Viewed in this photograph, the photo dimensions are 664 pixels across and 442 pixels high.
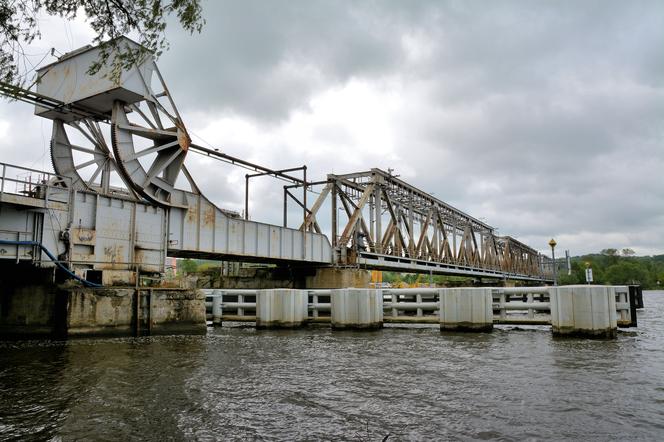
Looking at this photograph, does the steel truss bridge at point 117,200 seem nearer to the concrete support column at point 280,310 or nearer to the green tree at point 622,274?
the concrete support column at point 280,310

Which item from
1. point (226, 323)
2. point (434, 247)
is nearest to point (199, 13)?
point (226, 323)

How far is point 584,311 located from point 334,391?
455 inches

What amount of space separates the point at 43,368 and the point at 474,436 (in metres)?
10.2

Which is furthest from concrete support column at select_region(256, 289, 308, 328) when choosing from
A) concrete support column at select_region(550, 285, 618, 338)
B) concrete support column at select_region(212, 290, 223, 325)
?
concrete support column at select_region(550, 285, 618, 338)

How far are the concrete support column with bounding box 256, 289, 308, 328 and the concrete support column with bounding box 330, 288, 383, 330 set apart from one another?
1789 mm

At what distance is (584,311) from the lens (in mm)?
16609

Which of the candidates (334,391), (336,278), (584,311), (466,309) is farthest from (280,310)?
(336,278)

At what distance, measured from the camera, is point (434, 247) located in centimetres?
6234

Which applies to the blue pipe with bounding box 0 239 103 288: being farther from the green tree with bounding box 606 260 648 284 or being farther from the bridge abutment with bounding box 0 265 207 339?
the green tree with bounding box 606 260 648 284

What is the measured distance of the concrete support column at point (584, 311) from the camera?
642 inches

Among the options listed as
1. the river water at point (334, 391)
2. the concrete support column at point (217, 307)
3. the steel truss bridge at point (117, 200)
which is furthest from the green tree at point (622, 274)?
the river water at point (334, 391)

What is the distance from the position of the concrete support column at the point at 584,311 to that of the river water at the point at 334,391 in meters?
0.89

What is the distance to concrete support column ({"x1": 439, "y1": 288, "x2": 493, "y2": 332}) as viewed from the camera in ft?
62.0

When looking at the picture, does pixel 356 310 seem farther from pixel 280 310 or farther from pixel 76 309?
pixel 76 309
